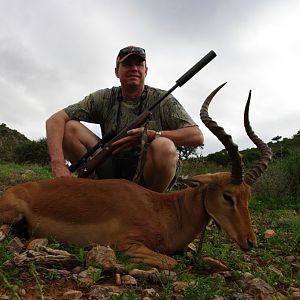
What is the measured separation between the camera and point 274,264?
4.64 m

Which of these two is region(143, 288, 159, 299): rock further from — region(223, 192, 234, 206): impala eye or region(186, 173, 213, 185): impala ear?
region(186, 173, 213, 185): impala ear

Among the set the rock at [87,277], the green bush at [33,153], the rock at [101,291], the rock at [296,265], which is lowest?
the rock at [296,265]

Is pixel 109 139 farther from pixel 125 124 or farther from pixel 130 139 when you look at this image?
pixel 130 139

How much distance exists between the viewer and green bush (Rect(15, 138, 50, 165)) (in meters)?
22.9

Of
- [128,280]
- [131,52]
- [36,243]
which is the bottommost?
[128,280]

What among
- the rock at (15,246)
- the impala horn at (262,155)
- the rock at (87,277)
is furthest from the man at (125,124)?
the rock at (87,277)

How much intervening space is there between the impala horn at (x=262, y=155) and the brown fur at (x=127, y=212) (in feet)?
0.70

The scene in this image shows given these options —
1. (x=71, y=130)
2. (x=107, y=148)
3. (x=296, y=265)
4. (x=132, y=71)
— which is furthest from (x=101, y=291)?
(x=132, y=71)

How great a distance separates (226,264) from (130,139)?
1.80 meters

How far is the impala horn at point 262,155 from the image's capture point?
Result: 15.1 ft

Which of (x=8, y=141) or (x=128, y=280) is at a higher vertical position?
(x=8, y=141)

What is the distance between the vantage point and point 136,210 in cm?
435

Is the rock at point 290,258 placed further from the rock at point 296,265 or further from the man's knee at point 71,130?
the man's knee at point 71,130

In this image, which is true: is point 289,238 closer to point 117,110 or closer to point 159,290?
point 117,110
